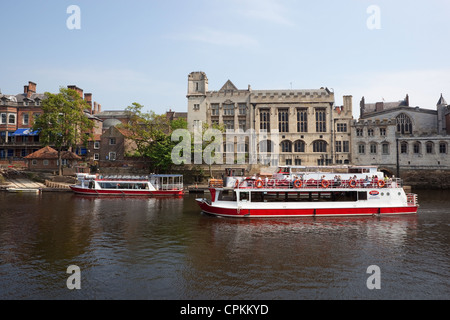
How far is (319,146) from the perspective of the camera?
6788cm

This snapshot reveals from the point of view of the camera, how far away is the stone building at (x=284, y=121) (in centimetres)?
6756

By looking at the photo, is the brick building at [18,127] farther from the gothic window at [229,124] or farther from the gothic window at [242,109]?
the gothic window at [242,109]

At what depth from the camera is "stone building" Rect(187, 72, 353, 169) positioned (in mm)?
67562

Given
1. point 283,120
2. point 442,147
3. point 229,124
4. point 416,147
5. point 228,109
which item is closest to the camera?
point 442,147

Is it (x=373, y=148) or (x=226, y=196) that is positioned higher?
(x=373, y=148)

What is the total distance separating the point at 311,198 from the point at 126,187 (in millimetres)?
32230

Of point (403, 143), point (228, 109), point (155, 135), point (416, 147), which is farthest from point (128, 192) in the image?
point (416, 147)

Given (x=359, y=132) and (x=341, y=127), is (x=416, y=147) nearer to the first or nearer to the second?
(x=359, y=132)

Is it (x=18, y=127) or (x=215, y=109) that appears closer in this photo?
(x=215, y=109)

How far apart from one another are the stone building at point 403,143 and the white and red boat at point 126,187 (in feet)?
142
